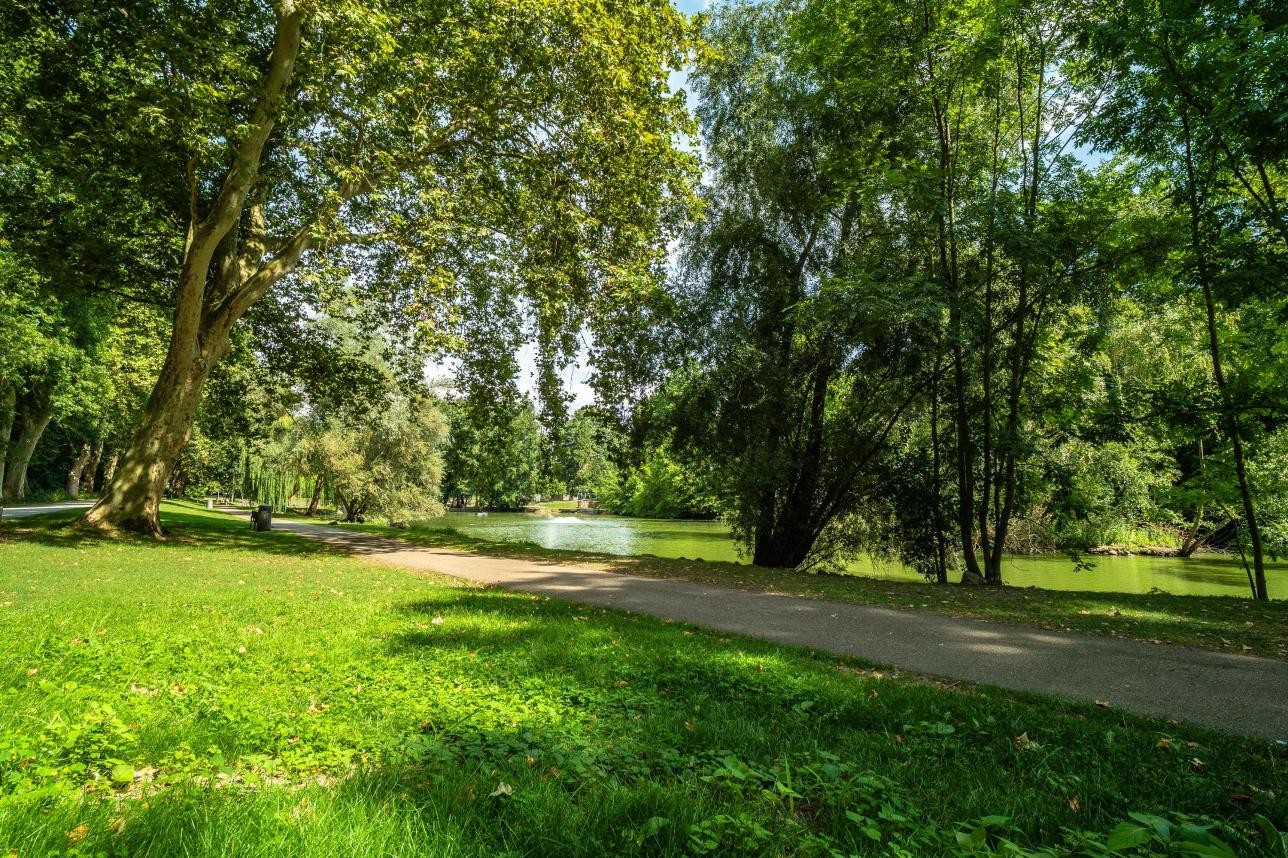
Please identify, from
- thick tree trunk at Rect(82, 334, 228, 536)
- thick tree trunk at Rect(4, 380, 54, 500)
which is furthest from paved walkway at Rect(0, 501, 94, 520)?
thick tree trunk at Rect(82, 334, 228, 536)

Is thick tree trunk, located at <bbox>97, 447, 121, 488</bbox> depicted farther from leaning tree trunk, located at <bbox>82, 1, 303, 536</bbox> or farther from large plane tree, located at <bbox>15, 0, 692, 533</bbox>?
large plane tree, located at <bbox>15, 0, 692, 533</bbox>

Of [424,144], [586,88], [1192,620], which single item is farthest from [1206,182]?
[424,144]

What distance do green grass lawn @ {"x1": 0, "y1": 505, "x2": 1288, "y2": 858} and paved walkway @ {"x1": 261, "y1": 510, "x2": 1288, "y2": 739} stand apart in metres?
0.60

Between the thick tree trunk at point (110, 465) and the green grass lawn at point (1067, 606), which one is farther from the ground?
the thick tree trunk at point (110, 465)

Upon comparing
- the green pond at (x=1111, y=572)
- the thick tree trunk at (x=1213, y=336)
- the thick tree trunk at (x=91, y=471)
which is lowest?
the green pond at (x=1111, y=572)

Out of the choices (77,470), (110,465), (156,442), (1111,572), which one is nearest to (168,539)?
(156,442)

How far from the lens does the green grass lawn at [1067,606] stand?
21.9 ft

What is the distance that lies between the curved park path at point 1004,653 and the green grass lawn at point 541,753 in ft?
2.00

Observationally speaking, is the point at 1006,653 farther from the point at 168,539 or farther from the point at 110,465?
the point at 110,465

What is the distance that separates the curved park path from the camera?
442cm

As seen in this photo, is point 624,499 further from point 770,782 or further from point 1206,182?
point 770,782

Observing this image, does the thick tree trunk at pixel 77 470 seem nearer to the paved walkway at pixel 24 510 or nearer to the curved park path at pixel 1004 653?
the paved walkway at pixel 24 510

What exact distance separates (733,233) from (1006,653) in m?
12.5

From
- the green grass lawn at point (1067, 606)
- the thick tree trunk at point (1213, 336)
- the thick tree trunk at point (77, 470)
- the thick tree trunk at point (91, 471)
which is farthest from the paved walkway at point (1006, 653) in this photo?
the thick tree trunk at point (91, 471)
